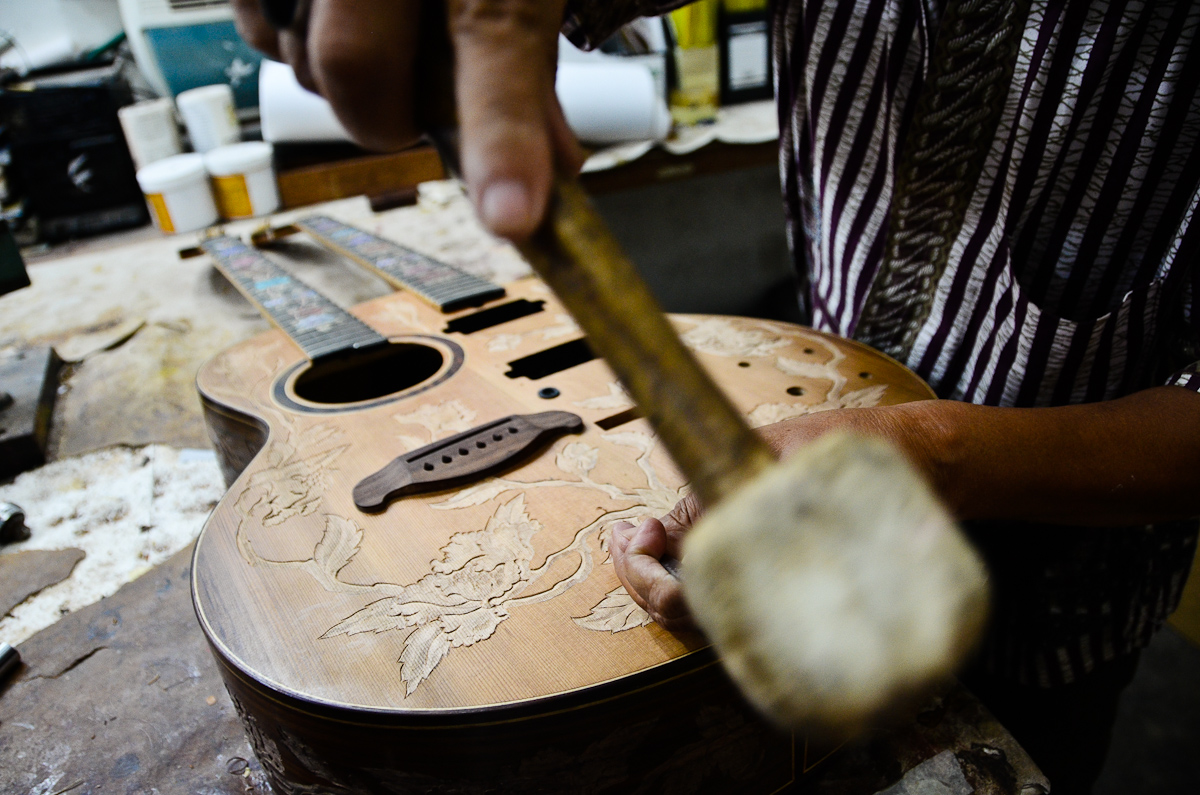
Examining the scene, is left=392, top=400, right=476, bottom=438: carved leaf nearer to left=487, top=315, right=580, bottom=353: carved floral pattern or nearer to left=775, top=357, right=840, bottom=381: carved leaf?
left=487, top=315, right=580, bottom=353: carved floral pattern

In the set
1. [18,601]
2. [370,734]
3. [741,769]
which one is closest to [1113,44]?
[741,769]

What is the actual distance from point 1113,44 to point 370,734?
37.6 inches

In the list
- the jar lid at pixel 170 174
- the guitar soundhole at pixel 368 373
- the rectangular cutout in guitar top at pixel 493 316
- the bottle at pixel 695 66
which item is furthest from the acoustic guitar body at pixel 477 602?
the bottle at pixel 695 66

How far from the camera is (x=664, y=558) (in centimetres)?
68

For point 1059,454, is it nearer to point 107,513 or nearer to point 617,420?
point 617,420

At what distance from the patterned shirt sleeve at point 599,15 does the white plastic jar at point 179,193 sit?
1.59m

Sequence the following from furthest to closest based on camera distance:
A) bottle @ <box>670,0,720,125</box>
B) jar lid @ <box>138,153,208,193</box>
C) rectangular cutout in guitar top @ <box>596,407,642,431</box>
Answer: bottle @ <box>670,0,720,125</box>, jar lid @ <box>138,153,208,193</box>, rectangular cutout in guitar top @ <box>596,407,642,431</box>

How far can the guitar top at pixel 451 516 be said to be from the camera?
64 centimetres

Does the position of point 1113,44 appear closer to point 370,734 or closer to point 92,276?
point 370,734

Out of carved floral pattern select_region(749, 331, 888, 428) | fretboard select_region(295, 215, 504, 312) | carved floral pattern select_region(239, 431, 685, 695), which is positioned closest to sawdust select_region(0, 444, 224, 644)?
carved floral pattern select_region(239, 431, 685, 695)

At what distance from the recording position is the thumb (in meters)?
0.38

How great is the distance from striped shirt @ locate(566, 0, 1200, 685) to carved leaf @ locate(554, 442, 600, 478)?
18.8 inches

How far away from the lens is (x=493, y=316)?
140 cm

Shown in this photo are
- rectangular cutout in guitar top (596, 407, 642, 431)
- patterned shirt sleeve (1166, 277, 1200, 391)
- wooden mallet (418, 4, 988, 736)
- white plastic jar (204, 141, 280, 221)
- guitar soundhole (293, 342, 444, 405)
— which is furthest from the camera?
white plastic jar (204, 141, 280, 221)
